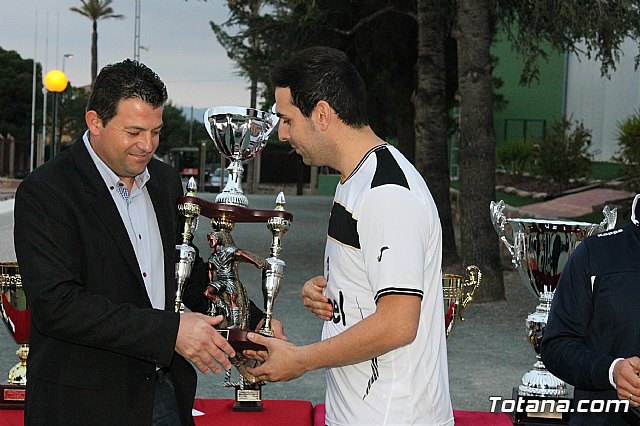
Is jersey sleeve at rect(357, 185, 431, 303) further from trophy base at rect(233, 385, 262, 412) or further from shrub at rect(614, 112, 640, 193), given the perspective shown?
shrub at rect(614, 112, 640, 193)

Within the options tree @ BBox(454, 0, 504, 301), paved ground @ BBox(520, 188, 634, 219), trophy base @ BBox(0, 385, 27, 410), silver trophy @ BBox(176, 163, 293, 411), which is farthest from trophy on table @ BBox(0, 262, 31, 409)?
paved ground @ BBox(520, 188, 634, 219)

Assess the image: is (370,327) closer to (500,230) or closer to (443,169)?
(500,230)

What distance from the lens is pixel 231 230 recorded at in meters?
4.06

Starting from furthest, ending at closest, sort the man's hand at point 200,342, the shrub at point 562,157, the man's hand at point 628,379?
the shrub at point 562,157 < the man's hand at point 200,342 < the man's hand at point 628,379

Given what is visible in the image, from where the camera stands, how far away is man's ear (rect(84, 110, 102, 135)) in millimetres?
3271

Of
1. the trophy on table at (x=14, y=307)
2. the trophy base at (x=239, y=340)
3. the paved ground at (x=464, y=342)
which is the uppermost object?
the trophy base at (x=239, y=340)

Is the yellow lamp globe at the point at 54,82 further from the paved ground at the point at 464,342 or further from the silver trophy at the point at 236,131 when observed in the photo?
the silver trophy at the point at 236,131

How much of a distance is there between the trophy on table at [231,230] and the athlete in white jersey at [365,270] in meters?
Result: 0.50

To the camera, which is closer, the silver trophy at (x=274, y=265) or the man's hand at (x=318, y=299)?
the man's hand at (x=318, y=299)

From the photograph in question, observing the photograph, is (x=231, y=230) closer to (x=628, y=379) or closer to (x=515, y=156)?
(x=628, y=379)

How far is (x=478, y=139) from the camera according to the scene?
12.0 m

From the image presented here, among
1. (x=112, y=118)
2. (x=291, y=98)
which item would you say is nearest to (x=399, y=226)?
(x=291, y=98)

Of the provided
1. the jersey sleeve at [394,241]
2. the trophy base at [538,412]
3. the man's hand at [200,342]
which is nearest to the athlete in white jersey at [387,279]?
the jersey sleeve at [394,241]

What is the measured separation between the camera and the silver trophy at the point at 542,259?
5.39 meters
